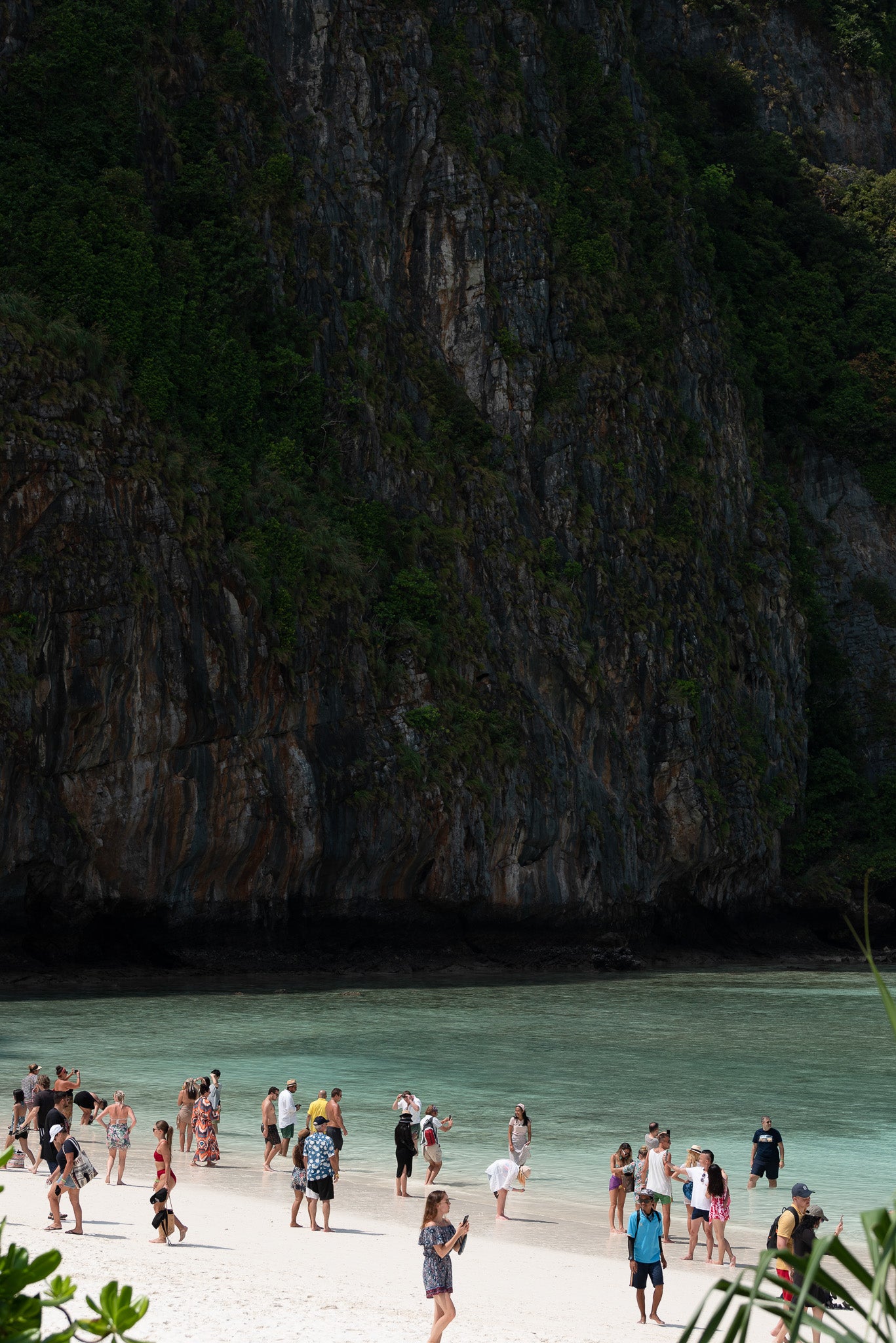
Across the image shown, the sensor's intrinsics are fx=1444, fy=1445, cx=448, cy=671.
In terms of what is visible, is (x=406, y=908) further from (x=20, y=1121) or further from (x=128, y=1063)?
(x=20, y=1121)

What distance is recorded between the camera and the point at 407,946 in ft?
146

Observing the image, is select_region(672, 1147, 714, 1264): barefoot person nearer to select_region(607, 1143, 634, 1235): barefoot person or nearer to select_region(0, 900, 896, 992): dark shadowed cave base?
select_region(607, 1143, 634, 1235): barefoot person

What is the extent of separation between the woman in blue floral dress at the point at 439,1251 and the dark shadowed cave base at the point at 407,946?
24.1 m

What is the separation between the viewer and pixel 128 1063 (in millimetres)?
24016

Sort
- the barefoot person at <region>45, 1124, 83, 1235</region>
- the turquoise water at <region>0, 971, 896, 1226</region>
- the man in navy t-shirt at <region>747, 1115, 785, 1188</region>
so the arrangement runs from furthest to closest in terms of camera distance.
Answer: the turquoise water at <region>0, 971, 896, 1226</region> < the man in navy t-shirt at <region>747, 1115, 785, 1188</region> < the barefoot person at <region>45, 1124, 83, 1235</region>

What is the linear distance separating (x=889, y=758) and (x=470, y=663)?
24.9 meters

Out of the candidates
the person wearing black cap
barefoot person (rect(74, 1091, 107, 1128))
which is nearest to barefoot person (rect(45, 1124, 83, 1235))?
barefoot person (rect(74, 1091, 107, 1128))

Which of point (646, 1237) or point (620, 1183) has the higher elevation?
point (646, 1237)

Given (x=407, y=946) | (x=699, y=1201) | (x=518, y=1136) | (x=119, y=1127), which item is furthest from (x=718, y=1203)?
(x=407, y=946)

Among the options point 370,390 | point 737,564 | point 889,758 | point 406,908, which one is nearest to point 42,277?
point 370,390

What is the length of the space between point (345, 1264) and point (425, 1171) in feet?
16.9

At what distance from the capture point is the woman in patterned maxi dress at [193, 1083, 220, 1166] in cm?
1708

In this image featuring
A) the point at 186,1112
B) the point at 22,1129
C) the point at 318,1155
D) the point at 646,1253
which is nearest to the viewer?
the point at 646,1253

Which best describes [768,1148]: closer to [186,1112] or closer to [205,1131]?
[205,1131]
